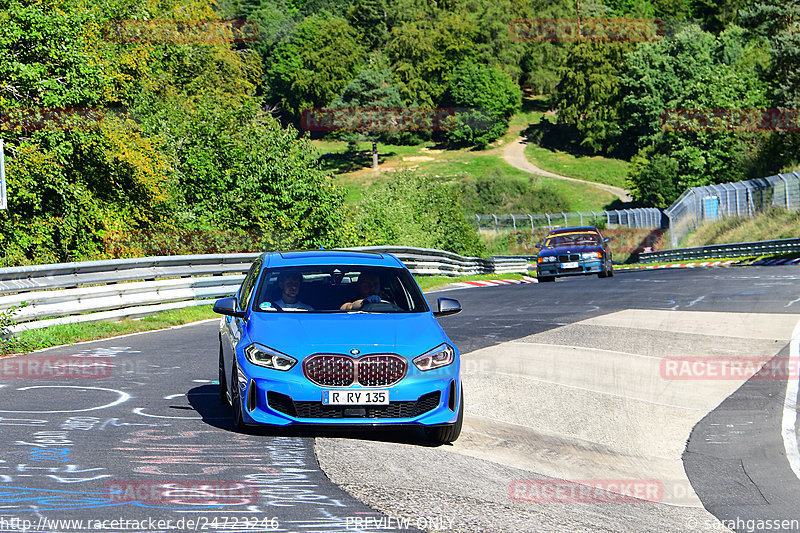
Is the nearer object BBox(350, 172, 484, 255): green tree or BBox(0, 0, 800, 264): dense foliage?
BBox(0, 0, 800, 264): dense foliage

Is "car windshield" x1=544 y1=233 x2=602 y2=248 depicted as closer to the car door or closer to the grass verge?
the car door

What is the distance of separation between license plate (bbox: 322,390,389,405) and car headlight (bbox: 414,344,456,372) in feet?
1.42

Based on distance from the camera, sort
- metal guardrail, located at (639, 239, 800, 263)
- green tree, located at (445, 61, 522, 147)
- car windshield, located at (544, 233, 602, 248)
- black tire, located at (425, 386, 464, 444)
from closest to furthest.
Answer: black tire, located at (425, 386, 464, 444) → car windshield, located at (544, 233, 602, 248) → metal guardrail, located at (639, 239, 800, 263) → green tree, located at (445, 61, 522, 147)

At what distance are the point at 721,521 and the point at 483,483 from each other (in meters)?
1.63

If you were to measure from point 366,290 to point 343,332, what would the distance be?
3.76 feet

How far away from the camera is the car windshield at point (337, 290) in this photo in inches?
351

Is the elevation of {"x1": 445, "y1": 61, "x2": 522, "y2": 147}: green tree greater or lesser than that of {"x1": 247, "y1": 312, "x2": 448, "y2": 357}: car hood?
lesser

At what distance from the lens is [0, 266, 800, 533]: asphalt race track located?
5.93m

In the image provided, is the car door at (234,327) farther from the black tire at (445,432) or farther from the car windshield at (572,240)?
the car windshield at (572,240)

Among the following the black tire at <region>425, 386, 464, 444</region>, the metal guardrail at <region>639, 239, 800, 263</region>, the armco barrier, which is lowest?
the metal guardrail at <region>639, 239, 800, 263</region>

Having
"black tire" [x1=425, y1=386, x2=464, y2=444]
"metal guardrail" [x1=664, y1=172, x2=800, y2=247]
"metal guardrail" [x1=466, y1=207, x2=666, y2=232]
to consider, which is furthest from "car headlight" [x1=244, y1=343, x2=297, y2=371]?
"metal guardrail" [x1=466, y1=207, x2=666, y2=232]

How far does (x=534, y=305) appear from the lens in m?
20.5

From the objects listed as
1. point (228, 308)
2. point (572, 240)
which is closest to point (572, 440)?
point (228, 308)

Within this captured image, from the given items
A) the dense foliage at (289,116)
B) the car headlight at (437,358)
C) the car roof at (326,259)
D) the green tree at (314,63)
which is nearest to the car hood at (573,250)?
the dense foliage at (289,116)
